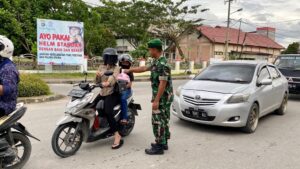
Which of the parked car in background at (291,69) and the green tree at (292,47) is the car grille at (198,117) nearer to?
the parked car in background at (291,69)

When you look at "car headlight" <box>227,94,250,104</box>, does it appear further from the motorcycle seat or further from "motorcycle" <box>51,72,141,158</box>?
the motorcycle seat

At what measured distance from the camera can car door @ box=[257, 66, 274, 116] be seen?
23.7 feet

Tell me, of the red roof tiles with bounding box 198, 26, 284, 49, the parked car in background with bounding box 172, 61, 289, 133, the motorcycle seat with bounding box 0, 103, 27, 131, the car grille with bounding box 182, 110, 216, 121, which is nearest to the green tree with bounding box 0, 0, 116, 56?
the parked car in background with bounding box 172, 61, 289, 133

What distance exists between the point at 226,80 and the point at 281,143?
1833 millimetres

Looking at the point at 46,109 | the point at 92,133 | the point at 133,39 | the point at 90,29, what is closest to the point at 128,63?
the point at 92,133

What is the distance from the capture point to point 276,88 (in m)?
8.22

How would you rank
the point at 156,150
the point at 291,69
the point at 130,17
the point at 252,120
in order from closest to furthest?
the point at 156,150 → the point at 252,120 → the point at 291,69 → the point at 130,17

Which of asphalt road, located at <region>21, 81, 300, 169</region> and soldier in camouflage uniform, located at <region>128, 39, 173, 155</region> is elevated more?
soldier in camouflage uniform, located at <region>128, 39, 173, 155</region>

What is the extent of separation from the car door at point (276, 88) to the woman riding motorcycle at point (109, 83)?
4.44 m

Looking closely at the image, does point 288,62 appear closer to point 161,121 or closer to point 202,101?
point 202,101

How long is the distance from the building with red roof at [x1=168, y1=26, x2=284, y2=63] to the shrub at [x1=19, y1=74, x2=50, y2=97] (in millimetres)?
36253

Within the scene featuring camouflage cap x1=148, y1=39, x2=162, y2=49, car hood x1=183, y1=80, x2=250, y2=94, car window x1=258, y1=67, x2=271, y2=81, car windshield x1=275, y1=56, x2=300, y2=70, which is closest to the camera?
camouflage cap x1=148, y1=39, x2=162, y2=49

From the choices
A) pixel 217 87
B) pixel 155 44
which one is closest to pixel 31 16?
pixel 217 87

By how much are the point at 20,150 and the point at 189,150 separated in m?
2.60
